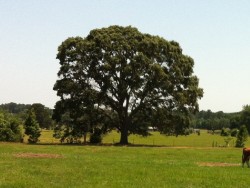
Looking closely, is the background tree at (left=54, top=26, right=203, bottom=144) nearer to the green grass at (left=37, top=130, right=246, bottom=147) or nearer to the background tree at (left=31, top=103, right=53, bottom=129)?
the green grass at (left=37, top=130, right=246, bottom=147)

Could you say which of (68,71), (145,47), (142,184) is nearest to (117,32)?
(145,47)

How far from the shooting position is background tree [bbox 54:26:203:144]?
65.4 meters

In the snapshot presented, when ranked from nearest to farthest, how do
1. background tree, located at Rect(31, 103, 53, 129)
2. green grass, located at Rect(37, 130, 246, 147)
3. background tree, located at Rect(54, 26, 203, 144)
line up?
1. background tree, located at Rect(54, 26, 203, 144)
2. green grass, located at Rect(37, 130, 246, 147)
3. background tree, located at Rect(31, 103, 53, 129)

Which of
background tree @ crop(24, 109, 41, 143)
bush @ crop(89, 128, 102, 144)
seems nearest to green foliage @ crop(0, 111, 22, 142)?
background tree @ crop(24, 109, 41, 143)

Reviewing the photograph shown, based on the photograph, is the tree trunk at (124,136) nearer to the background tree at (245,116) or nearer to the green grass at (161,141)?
the green grass at (161,141)

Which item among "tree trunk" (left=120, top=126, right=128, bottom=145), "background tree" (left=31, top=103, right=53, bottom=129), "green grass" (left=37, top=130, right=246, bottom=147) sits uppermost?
"background tree" (left=31, top=103, right=53, bottom=129)

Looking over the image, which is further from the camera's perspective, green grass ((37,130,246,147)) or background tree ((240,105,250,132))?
background tree ((240,105,250,132))

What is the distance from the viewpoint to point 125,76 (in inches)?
2591

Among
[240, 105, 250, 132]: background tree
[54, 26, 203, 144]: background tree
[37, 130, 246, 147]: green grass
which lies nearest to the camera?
[54, 26, 203, 144]: background tree

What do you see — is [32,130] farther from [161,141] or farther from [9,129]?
[161,141]

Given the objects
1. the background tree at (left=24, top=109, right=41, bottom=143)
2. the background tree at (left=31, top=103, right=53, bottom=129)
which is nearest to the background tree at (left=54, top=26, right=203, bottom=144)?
the background tree at (left=24, top=109, right=41, bottom=143)

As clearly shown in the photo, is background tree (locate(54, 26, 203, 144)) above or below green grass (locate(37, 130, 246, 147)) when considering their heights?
above

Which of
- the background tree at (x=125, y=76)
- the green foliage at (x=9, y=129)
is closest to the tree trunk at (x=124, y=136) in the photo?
the background tree at (x=125, y=76)

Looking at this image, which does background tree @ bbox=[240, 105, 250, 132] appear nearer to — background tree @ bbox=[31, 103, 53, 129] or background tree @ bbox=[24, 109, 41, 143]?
background tree @ bbox=[31, 103, 53, 129]
